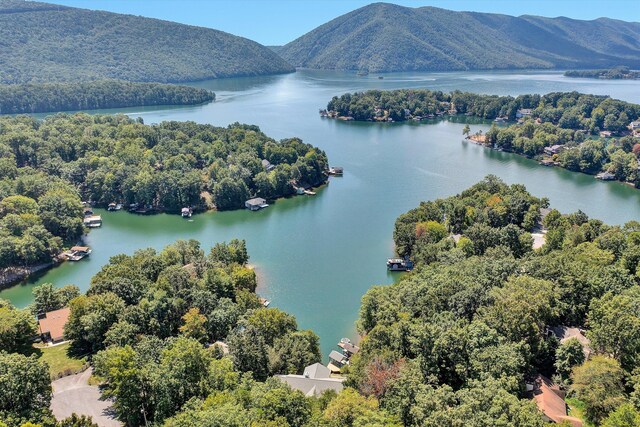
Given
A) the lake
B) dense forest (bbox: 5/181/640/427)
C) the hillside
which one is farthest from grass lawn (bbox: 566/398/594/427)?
the hillside

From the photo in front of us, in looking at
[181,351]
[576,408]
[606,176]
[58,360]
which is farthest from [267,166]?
[606,176]

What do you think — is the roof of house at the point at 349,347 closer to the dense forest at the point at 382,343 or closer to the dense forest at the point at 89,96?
the dense forest at the point at 382,343

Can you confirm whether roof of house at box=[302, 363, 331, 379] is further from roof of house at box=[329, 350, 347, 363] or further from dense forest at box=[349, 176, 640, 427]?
roof of house at box=[329, 350, 347, 363]

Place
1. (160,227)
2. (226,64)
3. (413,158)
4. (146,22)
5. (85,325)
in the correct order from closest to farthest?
1. (85,325)
2. (160,227)
3. (413,158)
4. (146,22)
5. (226,64)

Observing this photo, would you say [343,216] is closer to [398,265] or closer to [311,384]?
[398,265]

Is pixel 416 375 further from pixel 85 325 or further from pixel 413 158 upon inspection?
pixel 413 158

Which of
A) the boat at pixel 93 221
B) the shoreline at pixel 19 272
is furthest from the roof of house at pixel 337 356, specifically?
the boat at pixel 93 221

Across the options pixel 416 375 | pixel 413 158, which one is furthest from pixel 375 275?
pixel 413 158
